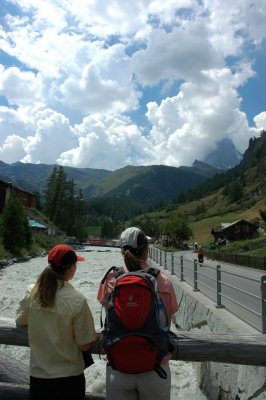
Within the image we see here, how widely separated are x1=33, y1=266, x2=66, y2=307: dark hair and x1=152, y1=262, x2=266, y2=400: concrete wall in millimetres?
2959

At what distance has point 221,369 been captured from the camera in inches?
207

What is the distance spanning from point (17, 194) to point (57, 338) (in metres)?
63.7

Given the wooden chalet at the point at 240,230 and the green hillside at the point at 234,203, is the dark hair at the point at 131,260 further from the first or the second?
the green hillside at the point at 234,203

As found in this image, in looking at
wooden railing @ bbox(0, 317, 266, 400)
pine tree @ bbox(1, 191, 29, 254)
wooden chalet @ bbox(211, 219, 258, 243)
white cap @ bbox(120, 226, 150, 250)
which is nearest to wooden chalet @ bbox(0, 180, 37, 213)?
pine tree @ bbox(1, 191, 29, 254)

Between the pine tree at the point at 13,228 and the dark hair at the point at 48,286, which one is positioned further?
the pine tree at the point at 13,228

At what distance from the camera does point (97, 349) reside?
302cm

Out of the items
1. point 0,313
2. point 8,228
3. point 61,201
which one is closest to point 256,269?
point 0,313

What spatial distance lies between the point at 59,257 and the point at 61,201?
8942 cm

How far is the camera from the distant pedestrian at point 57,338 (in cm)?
258

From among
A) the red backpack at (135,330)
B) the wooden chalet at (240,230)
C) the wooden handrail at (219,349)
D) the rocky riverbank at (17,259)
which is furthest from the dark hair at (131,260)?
the wooden chalet at (240,230)

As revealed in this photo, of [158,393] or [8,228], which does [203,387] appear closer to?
[158,393]

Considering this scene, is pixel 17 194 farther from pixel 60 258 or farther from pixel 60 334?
pixel 60 334

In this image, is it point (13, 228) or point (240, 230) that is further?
point (240, 230)

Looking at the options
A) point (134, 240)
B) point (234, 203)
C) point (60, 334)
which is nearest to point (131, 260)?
point (134, 240)
